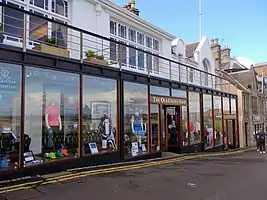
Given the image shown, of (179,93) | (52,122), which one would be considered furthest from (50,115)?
(179,93)

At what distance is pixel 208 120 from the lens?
17.9 metres

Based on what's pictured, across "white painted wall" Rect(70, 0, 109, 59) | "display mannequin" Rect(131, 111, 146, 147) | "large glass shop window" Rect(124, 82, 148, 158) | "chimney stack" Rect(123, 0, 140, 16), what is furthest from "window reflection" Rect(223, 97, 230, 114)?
"white painted wall" Rect(70, 0, 109, 59)

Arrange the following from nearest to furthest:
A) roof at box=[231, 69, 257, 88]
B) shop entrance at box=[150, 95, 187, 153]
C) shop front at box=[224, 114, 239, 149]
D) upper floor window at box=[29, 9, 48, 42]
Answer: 1. upper floor window at box=[29, 9, 48, 42]
2. shop entrance at box=[150, 95, 187, 153]
3. shop front at box=[224, 114, 239, 149]
4. roof at box=[231, 69, 257, 88]

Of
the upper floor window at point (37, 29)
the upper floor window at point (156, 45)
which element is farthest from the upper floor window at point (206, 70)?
the upper floor window at point (37, 29)

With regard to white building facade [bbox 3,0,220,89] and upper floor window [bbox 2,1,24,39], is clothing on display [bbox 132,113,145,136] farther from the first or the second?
upper floor window [bbox 2,1,24,39]

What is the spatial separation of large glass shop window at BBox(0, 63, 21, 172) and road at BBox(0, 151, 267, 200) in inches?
55.9

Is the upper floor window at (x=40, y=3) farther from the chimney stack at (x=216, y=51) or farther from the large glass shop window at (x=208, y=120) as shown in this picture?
the chimney stack at (x=216, y=51)

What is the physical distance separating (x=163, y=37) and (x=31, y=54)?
12431mm

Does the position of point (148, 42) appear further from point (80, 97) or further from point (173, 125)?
point (80, 97)

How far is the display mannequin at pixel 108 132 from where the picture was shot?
10.2 m

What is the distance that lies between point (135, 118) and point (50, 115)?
12.8 ft

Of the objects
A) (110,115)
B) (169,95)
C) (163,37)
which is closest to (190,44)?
(163,37)

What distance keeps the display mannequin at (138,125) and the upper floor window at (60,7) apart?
18.3 feet

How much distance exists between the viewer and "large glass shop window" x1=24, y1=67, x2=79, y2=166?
8047 millimetres
